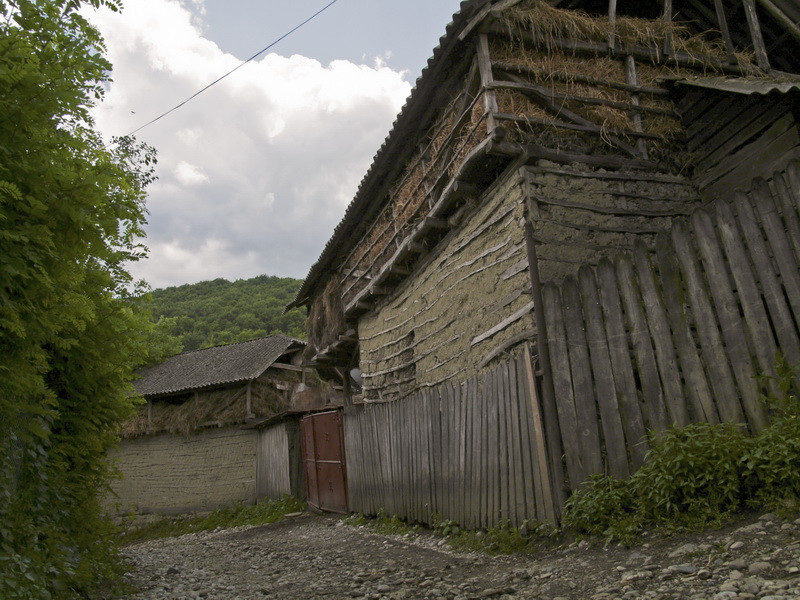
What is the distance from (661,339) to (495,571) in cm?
211

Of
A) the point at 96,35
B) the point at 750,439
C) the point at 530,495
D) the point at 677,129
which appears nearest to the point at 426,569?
the point at 530,495

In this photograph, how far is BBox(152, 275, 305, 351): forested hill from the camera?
1502 inches

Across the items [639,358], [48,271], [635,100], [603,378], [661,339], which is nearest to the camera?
[48,271]

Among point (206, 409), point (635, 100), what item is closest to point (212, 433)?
point (206, 409)

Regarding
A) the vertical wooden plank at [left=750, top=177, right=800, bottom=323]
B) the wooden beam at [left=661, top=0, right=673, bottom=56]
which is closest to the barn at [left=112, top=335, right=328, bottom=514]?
the wooden beam at [left=661, top=0, right=673, bottom=56]

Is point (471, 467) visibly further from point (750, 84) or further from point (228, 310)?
point (228, 310)

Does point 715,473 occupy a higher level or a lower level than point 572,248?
lower

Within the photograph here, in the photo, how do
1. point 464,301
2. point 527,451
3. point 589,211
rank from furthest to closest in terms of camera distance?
point 464,301 → point 589,211 → point 527,451

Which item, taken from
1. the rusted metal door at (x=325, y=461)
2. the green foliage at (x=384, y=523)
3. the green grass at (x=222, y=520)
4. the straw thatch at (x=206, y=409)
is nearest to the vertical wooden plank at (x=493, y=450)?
the green foliage at (x=384, y=523)

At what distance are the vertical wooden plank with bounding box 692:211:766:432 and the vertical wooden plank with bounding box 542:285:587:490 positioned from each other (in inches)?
49.0

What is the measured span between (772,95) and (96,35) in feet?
21.5

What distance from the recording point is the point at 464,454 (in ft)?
20.3

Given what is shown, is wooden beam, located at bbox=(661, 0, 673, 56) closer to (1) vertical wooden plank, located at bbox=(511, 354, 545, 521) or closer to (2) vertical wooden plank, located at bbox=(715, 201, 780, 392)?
(2) vertical wooden plank, located at bbox=(715, 201, 780, 392)

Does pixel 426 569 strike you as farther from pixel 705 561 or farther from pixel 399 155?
pixel 399 155
